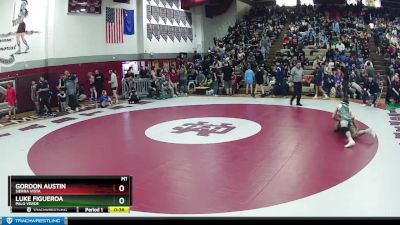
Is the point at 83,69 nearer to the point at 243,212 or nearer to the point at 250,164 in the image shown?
the point at 250,164

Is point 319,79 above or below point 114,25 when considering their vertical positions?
below

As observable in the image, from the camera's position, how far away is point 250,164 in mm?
6051

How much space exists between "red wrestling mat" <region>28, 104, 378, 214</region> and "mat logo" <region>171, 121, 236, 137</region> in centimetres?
2

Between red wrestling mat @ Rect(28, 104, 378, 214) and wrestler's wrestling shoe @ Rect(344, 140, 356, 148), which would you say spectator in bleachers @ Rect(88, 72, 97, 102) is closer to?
red wrestling mat @ Rect(28, 104, 378, 214)

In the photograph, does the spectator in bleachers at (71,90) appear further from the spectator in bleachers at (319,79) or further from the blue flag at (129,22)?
the spectator in bleachers at (319,79)

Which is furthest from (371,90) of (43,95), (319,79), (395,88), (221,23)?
(221,23)

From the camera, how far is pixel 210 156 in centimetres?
657

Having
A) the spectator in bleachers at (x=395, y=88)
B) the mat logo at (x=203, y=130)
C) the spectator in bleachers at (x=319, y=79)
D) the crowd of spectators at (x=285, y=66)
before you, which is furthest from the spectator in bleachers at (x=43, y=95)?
the spectator in bleachers at (x=395, y=88)

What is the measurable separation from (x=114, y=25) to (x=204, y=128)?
9474 mm

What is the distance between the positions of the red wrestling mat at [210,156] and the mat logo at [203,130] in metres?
0.02

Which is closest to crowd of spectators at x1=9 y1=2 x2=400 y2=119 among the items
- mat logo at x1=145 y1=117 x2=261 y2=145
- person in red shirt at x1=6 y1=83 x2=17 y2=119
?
person in red shirt at x1=6 y1=83 x2=17 y2=119

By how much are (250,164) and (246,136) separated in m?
2.06

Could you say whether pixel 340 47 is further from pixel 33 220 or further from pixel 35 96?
pixel 33 220
